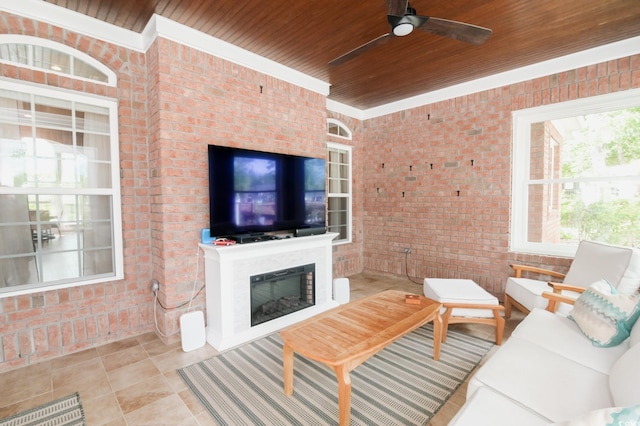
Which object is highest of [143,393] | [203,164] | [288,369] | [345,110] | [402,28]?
Answer: [345,110]

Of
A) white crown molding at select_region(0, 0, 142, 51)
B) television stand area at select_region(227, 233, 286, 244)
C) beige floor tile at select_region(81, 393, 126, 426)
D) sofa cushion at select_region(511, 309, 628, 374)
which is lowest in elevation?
beige floor tile at select_region(81, 393, 126, 426)

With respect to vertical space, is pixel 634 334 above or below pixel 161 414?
above

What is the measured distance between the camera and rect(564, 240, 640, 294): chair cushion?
2529 millimetres

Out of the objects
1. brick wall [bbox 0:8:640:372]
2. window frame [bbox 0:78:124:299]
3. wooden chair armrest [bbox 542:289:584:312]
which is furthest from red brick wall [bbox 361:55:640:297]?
window frame [bbox 0:78:124:299]

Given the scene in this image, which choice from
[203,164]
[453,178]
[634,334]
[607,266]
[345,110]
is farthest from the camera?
[345,110]

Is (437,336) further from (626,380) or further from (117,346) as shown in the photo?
(117,346)

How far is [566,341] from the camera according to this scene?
1936mm

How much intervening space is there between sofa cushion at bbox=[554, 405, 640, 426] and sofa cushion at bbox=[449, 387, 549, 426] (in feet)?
1.48

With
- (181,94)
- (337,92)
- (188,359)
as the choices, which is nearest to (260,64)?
(181,94)

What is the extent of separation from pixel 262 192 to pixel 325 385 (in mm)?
2019

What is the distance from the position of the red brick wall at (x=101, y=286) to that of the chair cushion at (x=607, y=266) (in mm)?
4440

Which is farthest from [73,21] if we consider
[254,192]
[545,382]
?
[545,382]

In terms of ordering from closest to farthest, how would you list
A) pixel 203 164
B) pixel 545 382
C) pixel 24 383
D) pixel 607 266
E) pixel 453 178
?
pixel 545 382, pixel 24 383, pixel 607 266, pixel 203 164, pixel 453 178

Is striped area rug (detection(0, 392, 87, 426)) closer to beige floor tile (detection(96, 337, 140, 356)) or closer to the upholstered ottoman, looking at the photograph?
beige floor tile (detection(96, 337, 140, 356))
